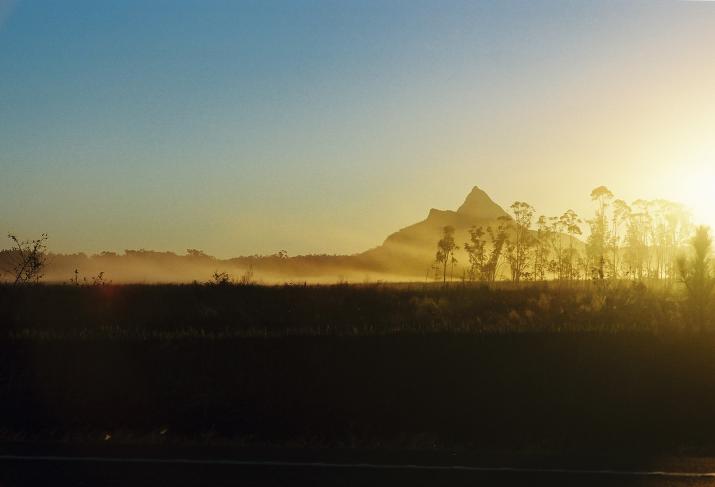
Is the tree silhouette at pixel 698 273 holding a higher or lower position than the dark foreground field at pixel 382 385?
higher

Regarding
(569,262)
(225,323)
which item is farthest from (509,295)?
(569,262)

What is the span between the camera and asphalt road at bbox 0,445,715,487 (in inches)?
389

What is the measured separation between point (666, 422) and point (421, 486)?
12392mm

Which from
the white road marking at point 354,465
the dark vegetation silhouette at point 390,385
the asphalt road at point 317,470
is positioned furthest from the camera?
the dark vegetation silhouette at point 390,385

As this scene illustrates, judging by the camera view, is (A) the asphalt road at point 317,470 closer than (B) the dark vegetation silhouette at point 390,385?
Yes

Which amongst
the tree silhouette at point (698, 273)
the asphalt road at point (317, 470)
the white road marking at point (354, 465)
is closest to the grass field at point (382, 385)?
Result: the tree silhouette at point (698, 273)

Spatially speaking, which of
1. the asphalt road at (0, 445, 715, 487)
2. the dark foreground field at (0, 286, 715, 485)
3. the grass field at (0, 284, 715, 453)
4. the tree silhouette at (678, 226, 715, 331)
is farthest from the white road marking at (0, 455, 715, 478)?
the tree silhouette at (678, 226, 715, 331)

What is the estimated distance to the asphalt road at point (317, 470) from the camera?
9875 mm

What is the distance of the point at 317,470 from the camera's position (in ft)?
34.7

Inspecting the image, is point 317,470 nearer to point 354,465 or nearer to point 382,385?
point 354,465

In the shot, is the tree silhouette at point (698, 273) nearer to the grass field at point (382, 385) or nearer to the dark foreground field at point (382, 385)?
the dark foreground field at point (382, 385)

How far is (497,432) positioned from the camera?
1934 cm

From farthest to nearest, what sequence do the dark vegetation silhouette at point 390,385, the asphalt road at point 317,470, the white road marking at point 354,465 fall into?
the dark vegetation silhouette at point 390,385 → the white road marking at point 354,465 → the asphalt road at point 317,470

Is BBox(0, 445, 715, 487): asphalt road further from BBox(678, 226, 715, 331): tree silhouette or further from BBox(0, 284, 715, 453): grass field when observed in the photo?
BBox(678, 226, 715, 331): tree silhouette
